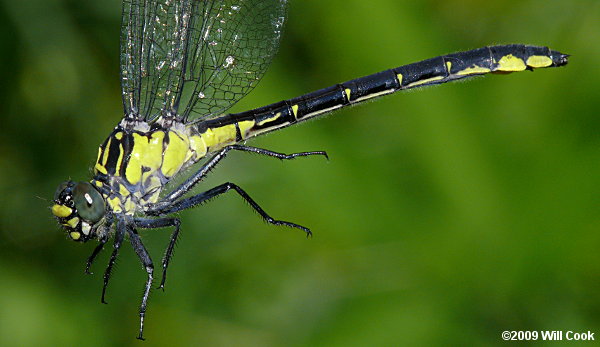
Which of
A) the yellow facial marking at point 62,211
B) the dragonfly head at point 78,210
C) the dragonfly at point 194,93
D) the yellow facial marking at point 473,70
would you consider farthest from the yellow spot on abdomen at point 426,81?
the yellow facial marking at point 62,211

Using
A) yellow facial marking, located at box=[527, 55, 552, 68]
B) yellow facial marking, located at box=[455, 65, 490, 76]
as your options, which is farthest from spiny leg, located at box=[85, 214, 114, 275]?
yellow facial marking, located at box=[527, 55, 552, 68]

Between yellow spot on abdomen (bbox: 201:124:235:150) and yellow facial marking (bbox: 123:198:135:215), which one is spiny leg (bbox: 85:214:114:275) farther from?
yellow spot on abdomen (bbox: 201:124:235:150)

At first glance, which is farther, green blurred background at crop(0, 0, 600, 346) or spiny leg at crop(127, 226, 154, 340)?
green blurred background at crop(0, 0, 600, 346)

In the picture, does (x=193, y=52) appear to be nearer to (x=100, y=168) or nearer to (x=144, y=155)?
(x=144, y=155)

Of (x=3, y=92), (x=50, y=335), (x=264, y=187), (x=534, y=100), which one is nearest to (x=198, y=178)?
(x=264, y=187)

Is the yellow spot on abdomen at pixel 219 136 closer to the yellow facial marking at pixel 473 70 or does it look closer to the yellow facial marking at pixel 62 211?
the yellow facial marking at pixel 62 211

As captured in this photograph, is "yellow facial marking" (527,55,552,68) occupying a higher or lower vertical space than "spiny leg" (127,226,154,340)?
higher
